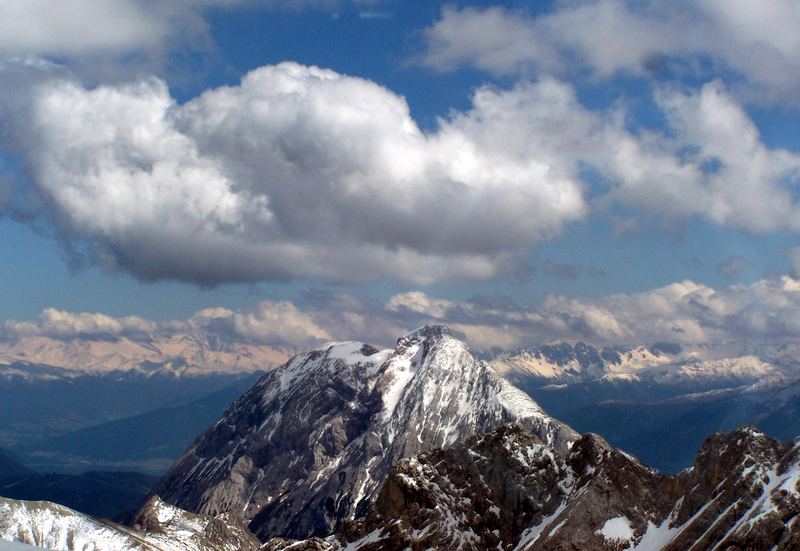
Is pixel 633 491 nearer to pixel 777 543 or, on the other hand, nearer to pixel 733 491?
pixel 733 491

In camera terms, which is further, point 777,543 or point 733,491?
point 733,491

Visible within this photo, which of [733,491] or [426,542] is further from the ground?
[733,491]

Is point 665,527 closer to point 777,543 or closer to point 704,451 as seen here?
point 704,451

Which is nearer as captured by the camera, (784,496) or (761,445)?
(784,496)

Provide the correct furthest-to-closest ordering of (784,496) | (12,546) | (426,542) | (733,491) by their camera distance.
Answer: (426,542)
(733,491)
(784,496)
(12,546)

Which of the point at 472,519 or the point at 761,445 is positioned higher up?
the point at 761,445

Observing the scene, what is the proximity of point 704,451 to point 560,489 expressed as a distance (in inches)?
1188

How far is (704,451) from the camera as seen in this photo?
181m

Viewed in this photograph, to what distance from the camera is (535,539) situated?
595 ft

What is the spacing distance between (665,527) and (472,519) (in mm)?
40595

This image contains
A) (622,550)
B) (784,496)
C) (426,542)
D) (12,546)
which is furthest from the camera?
(426,542)

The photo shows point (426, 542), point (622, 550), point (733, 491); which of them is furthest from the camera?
point (426, 542)

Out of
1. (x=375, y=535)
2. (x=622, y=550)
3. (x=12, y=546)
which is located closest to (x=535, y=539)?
(x=622, y=550)

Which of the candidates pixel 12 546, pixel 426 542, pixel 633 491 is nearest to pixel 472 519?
pixel 426 542
